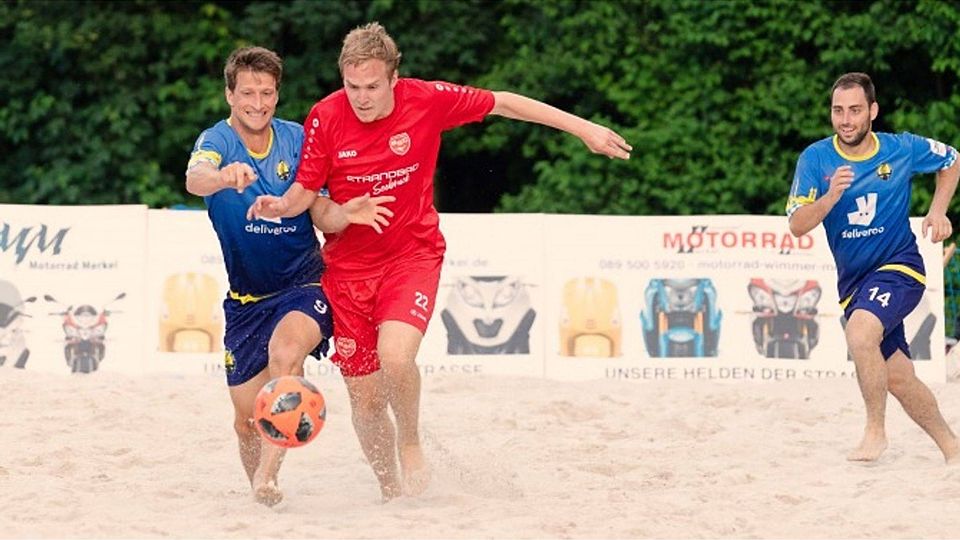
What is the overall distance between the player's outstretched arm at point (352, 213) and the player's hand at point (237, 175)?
1.52 feet

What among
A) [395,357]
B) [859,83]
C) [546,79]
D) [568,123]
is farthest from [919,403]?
[546,79]

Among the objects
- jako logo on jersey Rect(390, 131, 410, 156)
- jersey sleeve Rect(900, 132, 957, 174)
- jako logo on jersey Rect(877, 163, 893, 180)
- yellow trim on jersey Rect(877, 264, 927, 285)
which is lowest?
yellow trim on jersey Rect(877, 264, 927, 285)

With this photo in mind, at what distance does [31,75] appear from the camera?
61.3ft

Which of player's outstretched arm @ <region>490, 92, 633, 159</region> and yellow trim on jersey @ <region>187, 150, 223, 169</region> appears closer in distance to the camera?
yellow trim on jersey @ <region>187, 150, 223, 169</region>

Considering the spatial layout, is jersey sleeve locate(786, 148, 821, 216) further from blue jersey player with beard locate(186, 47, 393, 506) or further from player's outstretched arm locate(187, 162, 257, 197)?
player's outstretched arm locate(187, 162, 257, 197)

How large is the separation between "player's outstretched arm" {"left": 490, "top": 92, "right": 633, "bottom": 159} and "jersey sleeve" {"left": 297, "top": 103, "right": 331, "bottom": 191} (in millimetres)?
881

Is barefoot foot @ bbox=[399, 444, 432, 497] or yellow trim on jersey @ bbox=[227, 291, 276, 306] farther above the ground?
yellow trim on jersey @ bbox=[227, 291, 276, 306]

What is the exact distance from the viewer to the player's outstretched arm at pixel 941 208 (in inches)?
351

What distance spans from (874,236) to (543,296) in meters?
4.58

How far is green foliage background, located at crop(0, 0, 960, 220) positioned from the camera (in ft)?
57.3

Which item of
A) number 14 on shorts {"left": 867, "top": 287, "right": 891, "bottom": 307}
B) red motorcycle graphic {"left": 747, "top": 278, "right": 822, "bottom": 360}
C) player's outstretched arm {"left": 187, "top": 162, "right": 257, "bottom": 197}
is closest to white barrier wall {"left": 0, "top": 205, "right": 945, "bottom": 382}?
red motorcycle graphic {"left": 747, "top": 278, "right": 822, "bottom": 360}

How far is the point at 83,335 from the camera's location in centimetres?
1292

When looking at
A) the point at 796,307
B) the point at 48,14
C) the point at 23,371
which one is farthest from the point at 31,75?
the point at 796,307

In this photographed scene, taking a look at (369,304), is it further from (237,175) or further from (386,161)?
(237,175)
